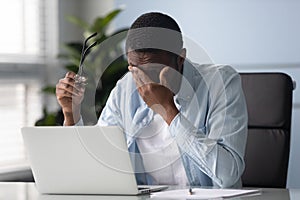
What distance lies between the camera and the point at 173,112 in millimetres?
1979

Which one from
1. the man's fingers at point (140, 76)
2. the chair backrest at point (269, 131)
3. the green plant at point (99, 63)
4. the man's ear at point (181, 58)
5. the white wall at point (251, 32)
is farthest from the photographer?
the green plant at point (99, 63)

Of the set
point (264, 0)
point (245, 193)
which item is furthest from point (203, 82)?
point (264, 0)

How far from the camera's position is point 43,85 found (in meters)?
4.66

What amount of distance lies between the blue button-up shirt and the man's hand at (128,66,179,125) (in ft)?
0.11

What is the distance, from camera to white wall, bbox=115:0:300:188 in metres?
3.74

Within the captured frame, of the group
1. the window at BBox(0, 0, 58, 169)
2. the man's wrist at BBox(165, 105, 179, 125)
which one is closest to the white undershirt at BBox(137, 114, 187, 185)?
the man's wrist at BBox(165, 105, 179, 125)

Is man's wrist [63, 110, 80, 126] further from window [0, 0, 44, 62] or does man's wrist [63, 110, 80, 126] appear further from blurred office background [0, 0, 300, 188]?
window [0, 0, 44, 62]

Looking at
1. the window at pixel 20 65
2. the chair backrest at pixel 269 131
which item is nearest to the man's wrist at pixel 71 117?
the chair backrest at pixel 269 131

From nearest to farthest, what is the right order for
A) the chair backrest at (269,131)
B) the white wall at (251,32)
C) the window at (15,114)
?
the chair backrest at (269,131)
the white wall at (251,32)
the window at (15,114)

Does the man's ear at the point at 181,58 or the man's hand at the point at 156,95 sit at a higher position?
the man's ear at the point at 181,58

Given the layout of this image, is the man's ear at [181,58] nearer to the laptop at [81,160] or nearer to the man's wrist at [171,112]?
the man's wrist at [171,112]

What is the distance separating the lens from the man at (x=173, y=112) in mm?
1948

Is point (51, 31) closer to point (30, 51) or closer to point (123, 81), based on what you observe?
point (30, 51)

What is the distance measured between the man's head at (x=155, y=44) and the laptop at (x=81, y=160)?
0.27 meters
